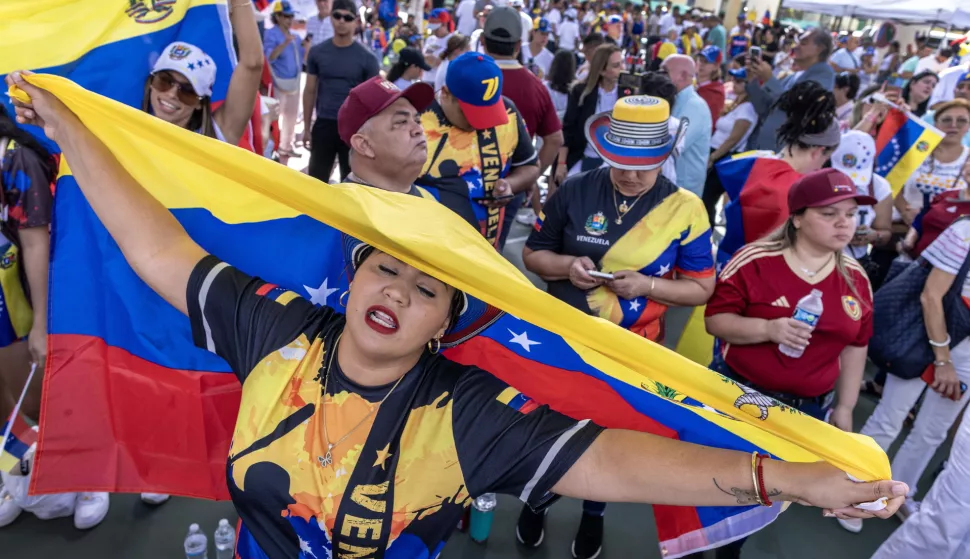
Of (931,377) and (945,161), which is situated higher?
(945,161)

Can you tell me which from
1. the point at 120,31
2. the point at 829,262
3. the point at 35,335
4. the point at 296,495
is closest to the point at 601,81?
the point at 829,262

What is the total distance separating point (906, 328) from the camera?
327cm

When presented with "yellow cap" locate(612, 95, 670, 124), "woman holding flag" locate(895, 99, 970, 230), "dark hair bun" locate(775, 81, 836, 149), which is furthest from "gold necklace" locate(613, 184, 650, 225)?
"woman holding flag" locate(895, 99, 970, 230)

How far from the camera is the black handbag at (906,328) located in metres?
3.19

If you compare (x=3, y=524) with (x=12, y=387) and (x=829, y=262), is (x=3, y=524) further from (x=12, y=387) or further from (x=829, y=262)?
(x=829, y=262)

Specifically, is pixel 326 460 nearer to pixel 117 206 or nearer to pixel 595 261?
pixel 117 206

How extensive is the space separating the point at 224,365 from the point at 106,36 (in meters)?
1.27

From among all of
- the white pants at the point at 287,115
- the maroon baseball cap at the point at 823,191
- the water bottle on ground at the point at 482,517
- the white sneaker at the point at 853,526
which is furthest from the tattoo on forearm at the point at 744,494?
the white pants at the point at 287,115

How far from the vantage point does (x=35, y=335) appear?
2629 mm

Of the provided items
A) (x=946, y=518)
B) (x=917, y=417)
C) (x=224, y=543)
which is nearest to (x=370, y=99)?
(x=224, y=543)

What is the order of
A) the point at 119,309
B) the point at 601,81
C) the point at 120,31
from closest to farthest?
the point at 119,309, the point at 120,31, the point at 601,81

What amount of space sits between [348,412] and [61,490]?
1.24 meters

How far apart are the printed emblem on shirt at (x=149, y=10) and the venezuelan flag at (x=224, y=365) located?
0.72m

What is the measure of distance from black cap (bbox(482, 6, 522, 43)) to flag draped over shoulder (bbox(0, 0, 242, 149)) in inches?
95.8
